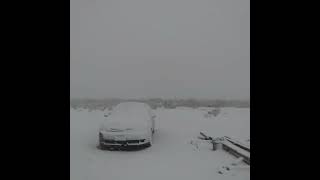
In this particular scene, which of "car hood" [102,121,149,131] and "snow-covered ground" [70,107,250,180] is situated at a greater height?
"car hood" [102,121,149,131]

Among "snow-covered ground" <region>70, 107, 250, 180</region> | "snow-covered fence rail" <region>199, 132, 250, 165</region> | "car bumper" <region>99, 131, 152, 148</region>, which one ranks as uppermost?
"car bumper" <region>99, 131, 152, 148</region>

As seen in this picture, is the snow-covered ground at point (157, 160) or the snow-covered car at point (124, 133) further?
the snow-covered car at point (124, 133)

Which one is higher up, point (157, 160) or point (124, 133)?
point (124, 133)

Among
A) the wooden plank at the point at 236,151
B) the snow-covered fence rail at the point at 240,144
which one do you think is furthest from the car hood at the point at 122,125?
the snow-covered fence rail at the point at 240,144

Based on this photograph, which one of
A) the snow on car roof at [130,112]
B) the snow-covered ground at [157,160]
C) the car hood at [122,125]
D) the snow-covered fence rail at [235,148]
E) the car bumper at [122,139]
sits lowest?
the snow-covered ground at [157,160]

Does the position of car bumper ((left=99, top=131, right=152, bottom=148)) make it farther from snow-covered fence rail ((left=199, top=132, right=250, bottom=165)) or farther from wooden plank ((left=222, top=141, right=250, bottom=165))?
wooden plank ((left=222, top=141, right=250, bottom=165))

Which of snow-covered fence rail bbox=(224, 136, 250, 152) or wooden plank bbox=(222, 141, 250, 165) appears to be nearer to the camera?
wooden plank bbox=(222, 141, 250, 165)

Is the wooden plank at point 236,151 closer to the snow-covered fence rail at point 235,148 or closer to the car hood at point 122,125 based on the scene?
the snow-covered fence rail at point 235,148

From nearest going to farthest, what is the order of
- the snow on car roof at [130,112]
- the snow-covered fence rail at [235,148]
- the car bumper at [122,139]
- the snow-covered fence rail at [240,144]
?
the snow-covered fence rail at [235,148] < the snow-covered fence rail at [240,144] < the car bumper at [122,139] < the snow on car roof at [130,112]

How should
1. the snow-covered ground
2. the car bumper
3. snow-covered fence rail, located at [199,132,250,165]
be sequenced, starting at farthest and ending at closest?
the car bumper
snow-covered fence rail, located at [199,132,250,165]
the snow-covered ground

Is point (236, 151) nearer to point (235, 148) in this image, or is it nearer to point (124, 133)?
point (235, 148)

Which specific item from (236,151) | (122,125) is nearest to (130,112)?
(122,125)

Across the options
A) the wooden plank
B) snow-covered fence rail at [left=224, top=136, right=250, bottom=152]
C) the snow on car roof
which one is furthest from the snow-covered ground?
the snow on car roof
